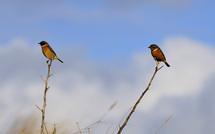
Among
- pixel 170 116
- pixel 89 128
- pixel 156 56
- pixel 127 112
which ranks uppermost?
pixel 156 56

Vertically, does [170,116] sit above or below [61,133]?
below

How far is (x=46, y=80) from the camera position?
128 inches

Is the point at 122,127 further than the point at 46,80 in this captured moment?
No

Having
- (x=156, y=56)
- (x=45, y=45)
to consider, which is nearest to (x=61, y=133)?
(x=156, y=56)

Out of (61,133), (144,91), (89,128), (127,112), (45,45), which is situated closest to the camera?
(144,91)

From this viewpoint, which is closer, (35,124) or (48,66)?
(48,66)

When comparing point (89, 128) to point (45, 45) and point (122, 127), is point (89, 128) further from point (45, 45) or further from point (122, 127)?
point (45, 45)

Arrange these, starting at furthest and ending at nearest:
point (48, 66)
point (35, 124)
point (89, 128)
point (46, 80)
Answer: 1. point (35, 124)
2. point (48, 66)
3. point (89, 128)
4. point (46, 80)

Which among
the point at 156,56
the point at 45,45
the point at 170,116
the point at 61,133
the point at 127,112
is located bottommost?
the point at 170,116

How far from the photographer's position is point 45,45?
7926 mm

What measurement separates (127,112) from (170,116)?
40 cm

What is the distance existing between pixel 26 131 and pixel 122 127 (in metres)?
2.21

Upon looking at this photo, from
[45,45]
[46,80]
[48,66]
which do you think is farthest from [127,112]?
[45,45]

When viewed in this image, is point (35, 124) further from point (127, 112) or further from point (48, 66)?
point (127, 112)
